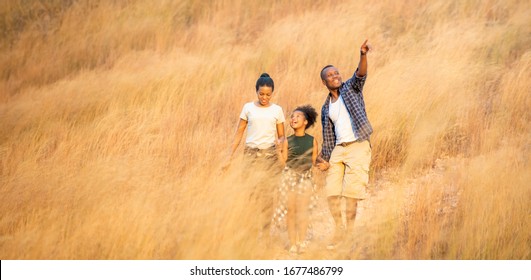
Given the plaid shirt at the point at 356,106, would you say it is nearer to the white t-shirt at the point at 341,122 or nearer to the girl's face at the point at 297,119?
the white t-shirt at the point at 341,122

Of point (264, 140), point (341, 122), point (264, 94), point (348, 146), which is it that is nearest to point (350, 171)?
point (348, 146)

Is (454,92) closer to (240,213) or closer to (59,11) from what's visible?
(240,213)

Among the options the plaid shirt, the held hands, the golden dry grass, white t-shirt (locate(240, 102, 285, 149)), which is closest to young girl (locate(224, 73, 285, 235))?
white t-shirt (locate(240, 102, 285, 149))

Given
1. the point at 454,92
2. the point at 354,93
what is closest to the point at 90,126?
the point at 354,93

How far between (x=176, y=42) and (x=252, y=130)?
15.1 feet

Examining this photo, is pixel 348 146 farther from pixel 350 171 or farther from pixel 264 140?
pixel 264 140

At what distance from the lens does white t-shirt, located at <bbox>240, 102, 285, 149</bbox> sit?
187 inches

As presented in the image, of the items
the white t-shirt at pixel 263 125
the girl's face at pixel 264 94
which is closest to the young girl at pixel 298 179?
the white t-shirt at pixel 263 125

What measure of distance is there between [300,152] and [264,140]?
0.26 m

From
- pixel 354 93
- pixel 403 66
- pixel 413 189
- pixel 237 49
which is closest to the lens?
pixel 354 93

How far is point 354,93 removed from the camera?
4730mm

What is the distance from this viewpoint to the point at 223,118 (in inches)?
277

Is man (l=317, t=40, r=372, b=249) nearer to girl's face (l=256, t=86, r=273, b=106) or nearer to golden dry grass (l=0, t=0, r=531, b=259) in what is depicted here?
golden dry grass (l=0, t=0, r=531, b=259)

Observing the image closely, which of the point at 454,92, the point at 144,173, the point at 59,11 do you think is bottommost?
the point at 144,173
